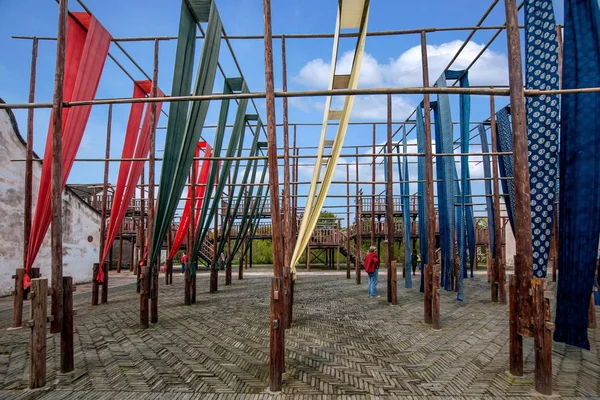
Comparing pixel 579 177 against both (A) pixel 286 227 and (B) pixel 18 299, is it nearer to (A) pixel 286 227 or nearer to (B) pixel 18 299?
(A) pixel 286 227

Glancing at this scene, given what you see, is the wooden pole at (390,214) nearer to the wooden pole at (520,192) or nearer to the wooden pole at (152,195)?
the wooden pole at (520,192)

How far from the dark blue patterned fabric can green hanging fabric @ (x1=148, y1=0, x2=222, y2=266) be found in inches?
161

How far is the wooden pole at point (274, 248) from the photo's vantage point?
3.61m

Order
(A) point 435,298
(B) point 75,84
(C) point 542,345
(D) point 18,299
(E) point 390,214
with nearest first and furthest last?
(C) point 542,345 < (B) point 75,84 < (A) point 435,298 < (D) point 18,299 < (E) point 390,214

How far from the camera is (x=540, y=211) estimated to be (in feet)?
13.8

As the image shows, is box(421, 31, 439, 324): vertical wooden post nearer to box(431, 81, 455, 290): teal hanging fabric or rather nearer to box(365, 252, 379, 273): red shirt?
box(431, 81, 455, 290): teal hanging fabric

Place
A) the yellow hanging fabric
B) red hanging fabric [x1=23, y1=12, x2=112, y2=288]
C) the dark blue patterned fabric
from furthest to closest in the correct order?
1. red hanging fabric [x1=23, y1=12, x2=112, y2=288]
2. the yellow hanging fabric
3. the dark blue patterned fabric

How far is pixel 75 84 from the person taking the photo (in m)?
5.52

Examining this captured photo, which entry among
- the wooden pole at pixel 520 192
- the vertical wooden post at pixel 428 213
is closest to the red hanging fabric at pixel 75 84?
the vertical wooden post at pixel 428 213

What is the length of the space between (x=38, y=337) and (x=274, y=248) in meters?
2.46

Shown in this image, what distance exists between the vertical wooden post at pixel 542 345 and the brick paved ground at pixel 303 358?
6.1 inches

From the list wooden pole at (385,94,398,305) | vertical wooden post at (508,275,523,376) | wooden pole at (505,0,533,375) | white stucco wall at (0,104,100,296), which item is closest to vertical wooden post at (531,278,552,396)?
wooden pole at (505,0,533,375)

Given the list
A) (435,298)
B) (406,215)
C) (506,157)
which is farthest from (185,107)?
(506,157)

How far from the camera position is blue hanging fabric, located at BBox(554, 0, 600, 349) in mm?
3924
